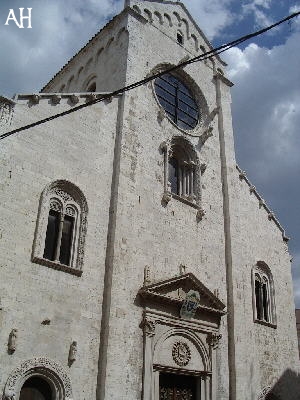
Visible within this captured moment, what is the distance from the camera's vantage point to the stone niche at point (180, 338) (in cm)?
1312

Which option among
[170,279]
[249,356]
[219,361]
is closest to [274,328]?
[249,356]

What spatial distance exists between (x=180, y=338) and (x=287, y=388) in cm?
595

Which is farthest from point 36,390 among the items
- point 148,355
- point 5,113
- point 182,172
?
point 182,172

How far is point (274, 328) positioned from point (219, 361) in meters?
3.91

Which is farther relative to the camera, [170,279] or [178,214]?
[178,214]

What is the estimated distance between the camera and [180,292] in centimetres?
1458

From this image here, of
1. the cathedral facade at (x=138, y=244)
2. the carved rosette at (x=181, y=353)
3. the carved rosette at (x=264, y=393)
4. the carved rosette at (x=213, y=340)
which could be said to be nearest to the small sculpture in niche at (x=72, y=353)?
the cathedral facade at (x=138, y=244)

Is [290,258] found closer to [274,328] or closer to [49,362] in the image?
Answer: [274,328]

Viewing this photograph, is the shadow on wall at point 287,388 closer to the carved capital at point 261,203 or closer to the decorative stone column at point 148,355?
the decorative stone column at point 148,355

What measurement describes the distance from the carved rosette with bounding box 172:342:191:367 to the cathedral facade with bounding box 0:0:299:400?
0.10ft

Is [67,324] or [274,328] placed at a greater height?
[274,328]

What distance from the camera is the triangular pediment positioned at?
13.5m

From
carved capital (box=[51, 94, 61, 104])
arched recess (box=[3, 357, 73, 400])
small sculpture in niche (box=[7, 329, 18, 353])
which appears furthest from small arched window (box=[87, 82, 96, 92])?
arched recess (box=[3, 357, 73, 400])

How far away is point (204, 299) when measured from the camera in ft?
49.8
